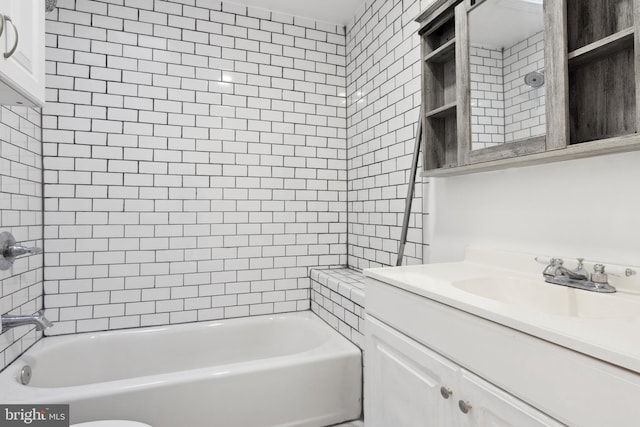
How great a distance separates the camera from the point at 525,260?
1284 mm

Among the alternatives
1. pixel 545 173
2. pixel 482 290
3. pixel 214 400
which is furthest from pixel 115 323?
pixel 545 173

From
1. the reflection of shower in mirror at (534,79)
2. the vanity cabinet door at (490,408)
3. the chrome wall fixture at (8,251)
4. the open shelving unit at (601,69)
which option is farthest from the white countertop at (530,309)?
the chrome wall fixture at (8,251)

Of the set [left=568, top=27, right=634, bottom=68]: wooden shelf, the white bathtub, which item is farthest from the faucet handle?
the white bathtub

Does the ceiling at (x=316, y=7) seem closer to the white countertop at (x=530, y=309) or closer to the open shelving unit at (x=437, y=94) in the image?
the open shelving unit at (x=437, y=94)

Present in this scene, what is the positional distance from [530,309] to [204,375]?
1.43 metres

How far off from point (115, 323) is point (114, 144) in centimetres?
114

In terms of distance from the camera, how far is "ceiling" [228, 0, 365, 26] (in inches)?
97.2

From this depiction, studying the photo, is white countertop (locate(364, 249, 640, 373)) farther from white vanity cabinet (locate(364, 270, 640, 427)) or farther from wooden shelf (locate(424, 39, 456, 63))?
wooden shelf (locate(424, 39, 456, 63))

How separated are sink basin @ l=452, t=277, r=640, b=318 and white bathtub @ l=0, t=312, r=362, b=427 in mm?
938

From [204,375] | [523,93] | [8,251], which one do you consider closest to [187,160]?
[8,251]

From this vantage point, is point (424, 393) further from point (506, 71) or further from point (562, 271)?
point (506, 71)

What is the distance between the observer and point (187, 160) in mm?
2346

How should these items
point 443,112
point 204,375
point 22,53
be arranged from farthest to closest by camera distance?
point 204,375, point 443,112, point 22,53

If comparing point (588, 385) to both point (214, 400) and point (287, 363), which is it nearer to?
point (287, 363)
